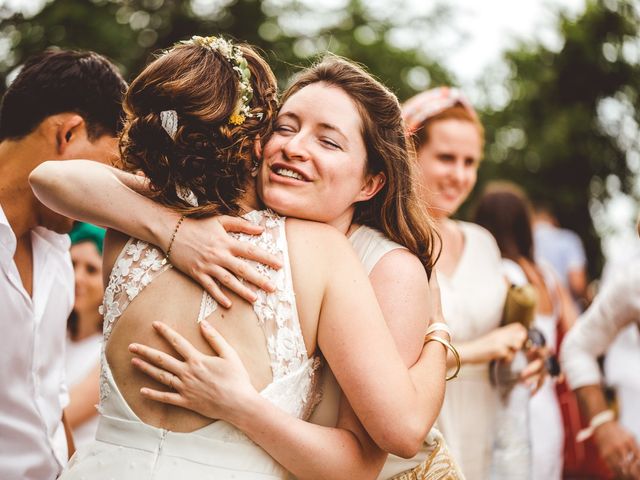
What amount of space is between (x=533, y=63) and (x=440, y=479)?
1826 cm

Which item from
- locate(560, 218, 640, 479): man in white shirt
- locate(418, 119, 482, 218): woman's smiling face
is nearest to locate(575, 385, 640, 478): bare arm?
locate(560, 218, 640, 479): man in white shirt

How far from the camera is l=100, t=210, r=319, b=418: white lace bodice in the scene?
7.27 feet

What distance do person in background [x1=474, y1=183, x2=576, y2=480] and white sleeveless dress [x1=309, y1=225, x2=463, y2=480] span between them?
243cm

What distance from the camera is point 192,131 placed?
228cm

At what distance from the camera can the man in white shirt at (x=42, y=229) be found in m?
2.80

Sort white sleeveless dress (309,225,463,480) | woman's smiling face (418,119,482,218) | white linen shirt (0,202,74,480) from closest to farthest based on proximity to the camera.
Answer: white sleeveless dress (309,225,463,480) < white linen shirt (0,202,74,480) < woman's smiling face (418,119,482,218)

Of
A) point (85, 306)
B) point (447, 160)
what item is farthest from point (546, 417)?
point (85, 306)

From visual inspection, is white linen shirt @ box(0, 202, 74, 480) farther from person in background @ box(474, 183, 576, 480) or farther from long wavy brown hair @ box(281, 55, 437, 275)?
person in background @ box(474, 183, 576, 480)

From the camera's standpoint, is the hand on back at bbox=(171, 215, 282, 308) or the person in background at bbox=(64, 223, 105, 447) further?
the person in background at bbox=(64, 223, 105, 447)

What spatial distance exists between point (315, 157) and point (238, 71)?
1.13ft

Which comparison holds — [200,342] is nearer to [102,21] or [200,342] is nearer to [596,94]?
[102,21]

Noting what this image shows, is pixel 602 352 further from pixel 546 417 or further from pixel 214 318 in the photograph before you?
pixel 214 318

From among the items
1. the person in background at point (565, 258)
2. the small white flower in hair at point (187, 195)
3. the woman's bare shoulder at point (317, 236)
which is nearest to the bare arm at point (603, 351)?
the woman's bare shoulder at point (317, 236)

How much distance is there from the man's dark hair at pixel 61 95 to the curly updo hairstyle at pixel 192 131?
77cm
